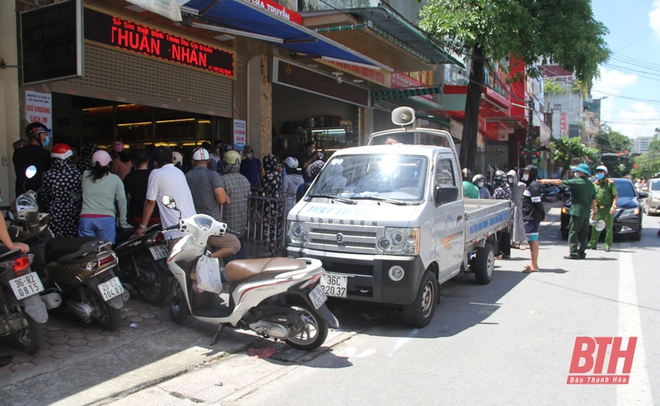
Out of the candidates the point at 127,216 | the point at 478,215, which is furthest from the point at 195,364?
the point at 478,215

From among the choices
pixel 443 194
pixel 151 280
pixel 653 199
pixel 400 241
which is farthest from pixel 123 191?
pixel 653 199

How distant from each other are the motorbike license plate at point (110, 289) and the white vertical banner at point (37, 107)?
11.6ft

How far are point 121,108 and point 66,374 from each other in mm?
8744

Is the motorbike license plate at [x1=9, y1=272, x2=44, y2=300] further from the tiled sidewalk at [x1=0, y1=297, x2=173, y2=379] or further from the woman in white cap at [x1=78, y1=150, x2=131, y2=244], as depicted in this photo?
the woman in white cap at [x1=78, y1=150, x2=131, y2=244]

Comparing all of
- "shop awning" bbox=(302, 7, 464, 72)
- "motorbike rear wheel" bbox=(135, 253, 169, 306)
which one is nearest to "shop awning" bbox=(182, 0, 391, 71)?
"shop awning" bbox=(302, 7, 464, 72)

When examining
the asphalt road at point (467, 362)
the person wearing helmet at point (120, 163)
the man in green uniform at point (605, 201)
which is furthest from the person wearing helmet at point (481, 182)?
the person wearing helmet at point (120, 163)

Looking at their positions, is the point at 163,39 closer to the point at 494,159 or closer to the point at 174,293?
the point at 174,293

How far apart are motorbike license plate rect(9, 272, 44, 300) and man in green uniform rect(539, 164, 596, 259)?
9.49 m

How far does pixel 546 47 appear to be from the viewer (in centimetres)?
1444

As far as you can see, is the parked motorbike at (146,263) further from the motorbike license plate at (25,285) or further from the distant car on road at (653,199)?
the distant car on road at (653,199)

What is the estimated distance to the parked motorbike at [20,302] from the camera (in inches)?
170

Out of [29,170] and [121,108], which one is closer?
[29,170]

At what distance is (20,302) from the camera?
174 inches

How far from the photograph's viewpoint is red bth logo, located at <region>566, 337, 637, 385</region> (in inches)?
174
